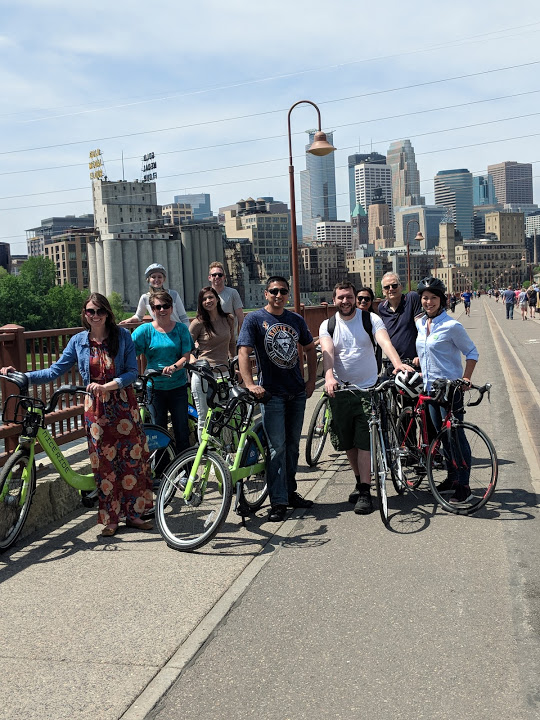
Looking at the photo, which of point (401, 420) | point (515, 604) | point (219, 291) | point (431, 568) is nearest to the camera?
point (515, 604)

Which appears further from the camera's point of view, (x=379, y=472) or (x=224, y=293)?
(x=224, y=293)

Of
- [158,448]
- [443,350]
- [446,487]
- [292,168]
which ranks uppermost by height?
[292,168]

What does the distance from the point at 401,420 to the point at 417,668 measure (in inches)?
147

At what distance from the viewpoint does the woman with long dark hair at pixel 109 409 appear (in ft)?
21.5

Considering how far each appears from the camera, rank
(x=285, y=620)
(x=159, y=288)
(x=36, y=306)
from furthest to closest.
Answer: (x=36, y=306) → (x=159, y=288) → (x=285, y=620)

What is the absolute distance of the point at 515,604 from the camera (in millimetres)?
4832

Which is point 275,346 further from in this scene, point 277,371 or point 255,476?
point 255,476

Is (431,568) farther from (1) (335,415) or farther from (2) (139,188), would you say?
(2) (139,188)

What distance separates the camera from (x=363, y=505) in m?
6.99

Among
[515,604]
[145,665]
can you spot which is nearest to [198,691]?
[145,665]

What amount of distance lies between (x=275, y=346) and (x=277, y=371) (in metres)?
0.23

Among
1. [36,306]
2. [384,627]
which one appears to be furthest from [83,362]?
[36,306]

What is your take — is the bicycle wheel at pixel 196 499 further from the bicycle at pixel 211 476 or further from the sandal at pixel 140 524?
the sandal at pixel 140 524

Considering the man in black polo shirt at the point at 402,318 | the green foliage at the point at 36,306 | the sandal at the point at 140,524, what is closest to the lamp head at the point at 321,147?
the man in black polo shirt at the point at 402,318
